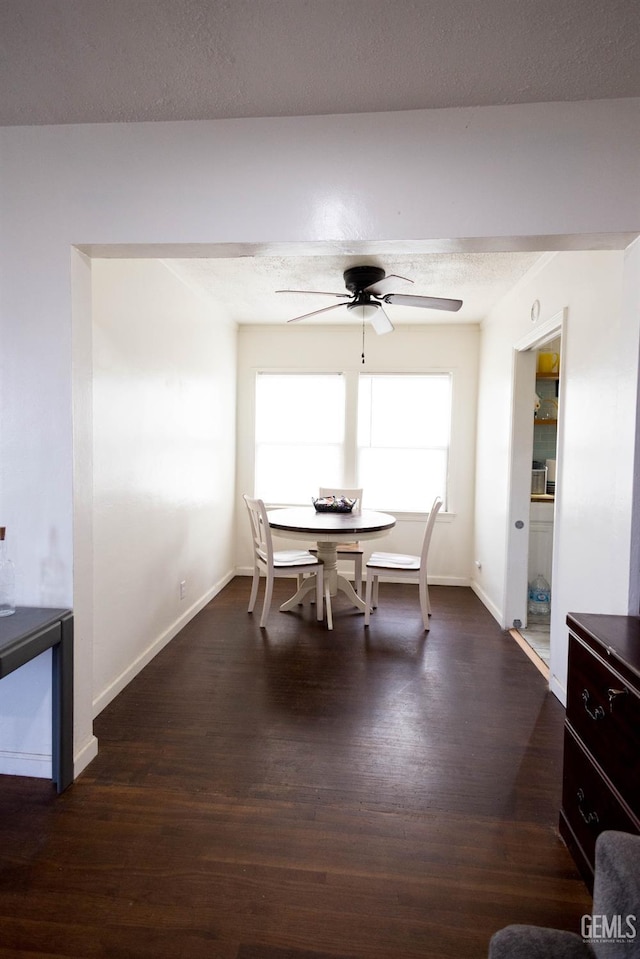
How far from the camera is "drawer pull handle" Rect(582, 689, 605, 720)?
1542mm

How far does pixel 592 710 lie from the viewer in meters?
1.60

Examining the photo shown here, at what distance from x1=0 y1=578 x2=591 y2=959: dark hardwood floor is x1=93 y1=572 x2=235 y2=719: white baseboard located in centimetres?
5

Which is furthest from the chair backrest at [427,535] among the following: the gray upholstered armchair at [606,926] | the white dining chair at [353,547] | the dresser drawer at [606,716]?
the gray upholstered armchair at [606,926]

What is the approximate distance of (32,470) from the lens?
2102 millimetres

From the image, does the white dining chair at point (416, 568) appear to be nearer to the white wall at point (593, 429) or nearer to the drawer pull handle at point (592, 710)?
the white wall at point (593, 429)

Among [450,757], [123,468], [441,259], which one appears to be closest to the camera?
[450,757]

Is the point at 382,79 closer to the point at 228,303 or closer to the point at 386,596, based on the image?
Result: the point at 228,303

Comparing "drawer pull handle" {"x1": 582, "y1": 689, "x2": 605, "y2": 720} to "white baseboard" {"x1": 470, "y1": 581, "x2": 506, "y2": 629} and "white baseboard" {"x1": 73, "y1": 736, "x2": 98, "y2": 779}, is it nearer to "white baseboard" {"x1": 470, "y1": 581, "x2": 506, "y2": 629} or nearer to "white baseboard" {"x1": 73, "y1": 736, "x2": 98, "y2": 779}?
"white baseboard" {"x1": 73, "y1": 736, "x2": 98, "y2": 779}

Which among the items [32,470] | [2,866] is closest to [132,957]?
[2,866]

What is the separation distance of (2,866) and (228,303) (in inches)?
163

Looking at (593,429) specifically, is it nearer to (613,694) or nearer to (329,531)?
(613,694)

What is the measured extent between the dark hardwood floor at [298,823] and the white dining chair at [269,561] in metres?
0.84

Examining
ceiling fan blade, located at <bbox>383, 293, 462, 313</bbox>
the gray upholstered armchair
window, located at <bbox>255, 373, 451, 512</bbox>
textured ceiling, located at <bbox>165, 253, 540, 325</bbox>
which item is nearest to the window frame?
window, located at <bbox>255, 373, 451, 512</bbox>

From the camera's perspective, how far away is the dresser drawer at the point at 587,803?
4.71 feet
